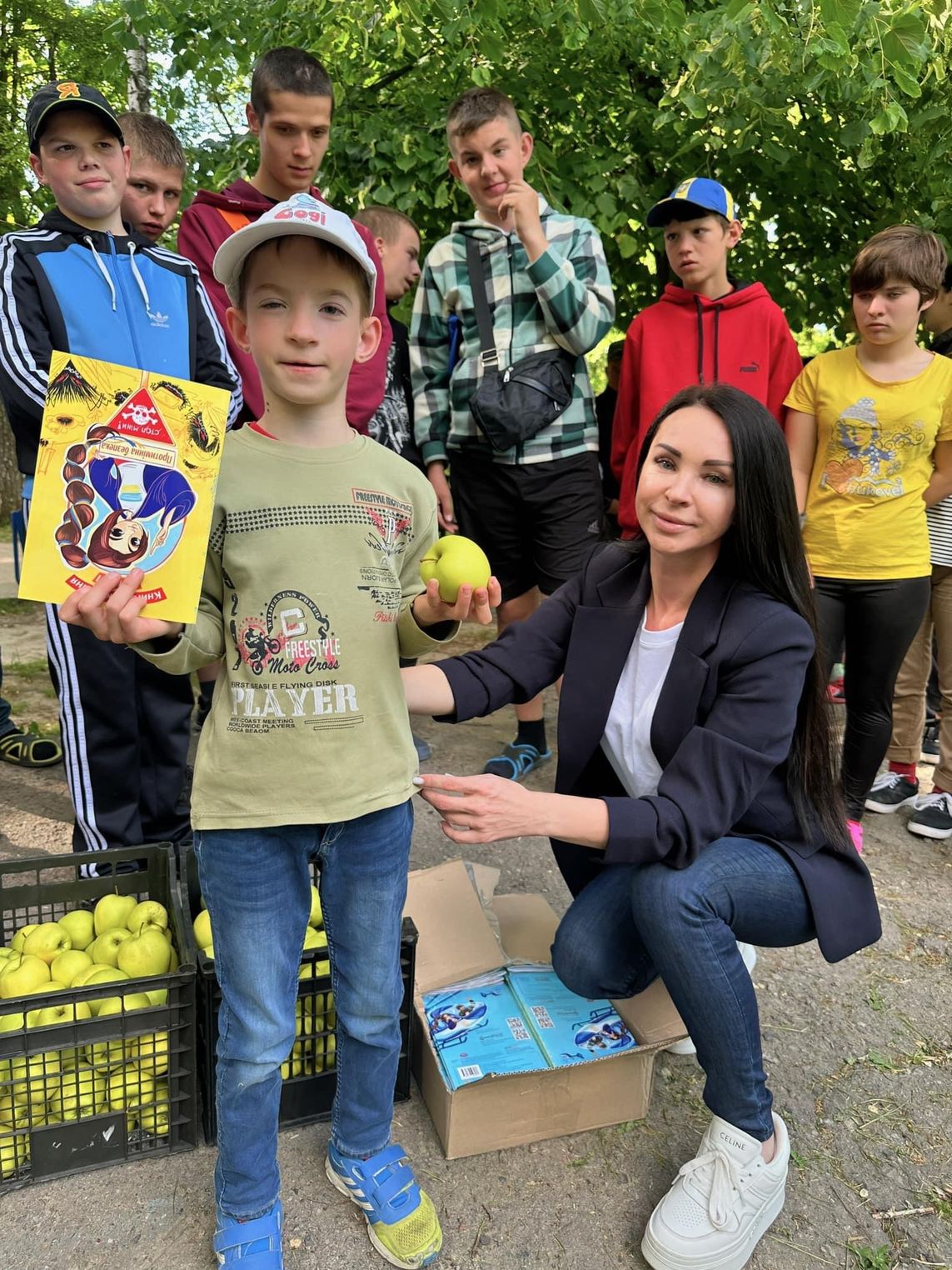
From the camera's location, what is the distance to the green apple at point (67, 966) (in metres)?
2.08

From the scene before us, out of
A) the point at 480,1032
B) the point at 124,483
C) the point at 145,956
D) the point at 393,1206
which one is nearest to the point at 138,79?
the point at 124,483

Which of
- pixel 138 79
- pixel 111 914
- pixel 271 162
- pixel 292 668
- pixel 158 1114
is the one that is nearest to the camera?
pixel 292 668

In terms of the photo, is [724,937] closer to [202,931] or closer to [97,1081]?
[202,931]

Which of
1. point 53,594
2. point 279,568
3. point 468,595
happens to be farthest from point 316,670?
point 53,594

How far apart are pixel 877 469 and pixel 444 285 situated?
1876mm

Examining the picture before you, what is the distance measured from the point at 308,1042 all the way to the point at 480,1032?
409 millimetres

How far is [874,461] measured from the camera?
3412mm

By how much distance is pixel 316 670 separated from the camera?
64.5 inches

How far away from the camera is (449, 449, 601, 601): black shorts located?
3.80 metres

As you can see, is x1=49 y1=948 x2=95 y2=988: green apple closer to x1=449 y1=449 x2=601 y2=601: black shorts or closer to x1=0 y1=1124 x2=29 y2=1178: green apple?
x1=0 y1=1124 x2=29 y2=1178: green apple

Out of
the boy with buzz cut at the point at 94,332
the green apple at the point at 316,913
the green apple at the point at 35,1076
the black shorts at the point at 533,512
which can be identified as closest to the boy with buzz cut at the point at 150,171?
the boy with buzz cut at the point at 94,332

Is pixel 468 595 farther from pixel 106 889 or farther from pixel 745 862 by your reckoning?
pixel 106 889

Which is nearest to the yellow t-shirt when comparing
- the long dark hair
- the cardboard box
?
the long dark hair

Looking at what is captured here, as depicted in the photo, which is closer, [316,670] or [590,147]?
[316,670]
